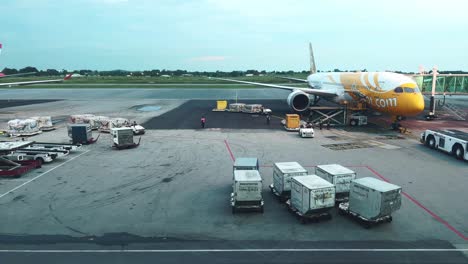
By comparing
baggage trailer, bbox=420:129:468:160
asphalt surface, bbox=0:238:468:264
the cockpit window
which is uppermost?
the cockpit window

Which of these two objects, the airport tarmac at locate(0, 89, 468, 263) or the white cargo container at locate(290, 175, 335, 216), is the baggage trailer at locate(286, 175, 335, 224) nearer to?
the white cargo container at locate(290, 175, 335, 216)

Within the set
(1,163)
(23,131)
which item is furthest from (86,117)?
(1,163)

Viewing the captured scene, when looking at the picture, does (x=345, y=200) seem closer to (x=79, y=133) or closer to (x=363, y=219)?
(x=363, y=219)

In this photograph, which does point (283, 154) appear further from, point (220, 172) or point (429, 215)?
point (429, 215)

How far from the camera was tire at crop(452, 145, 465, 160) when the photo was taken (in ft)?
73.4

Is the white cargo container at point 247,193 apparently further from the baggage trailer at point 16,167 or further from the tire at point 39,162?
the tire at point 39,162

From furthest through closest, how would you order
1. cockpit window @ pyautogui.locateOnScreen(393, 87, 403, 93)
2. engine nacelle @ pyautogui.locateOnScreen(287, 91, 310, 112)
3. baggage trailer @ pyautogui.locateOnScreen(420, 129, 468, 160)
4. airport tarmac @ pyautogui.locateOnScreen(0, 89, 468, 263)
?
engine nacelle @ pyautogui.locateOnScreen(287, 91, 310, 112), cockpit window @ pyautogui.locateOnScreen(393, 87, 403, 93), baggage trailer @ pyautogui.locateOnScreen(420, 129, 468, 160), airport tarmac @ pyautogui.locateOnScreen(0, 89, 468, 263)

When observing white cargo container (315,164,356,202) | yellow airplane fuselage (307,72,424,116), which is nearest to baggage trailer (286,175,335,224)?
white cargo container (315,164,356,202)

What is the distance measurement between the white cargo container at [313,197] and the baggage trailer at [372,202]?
1.06 meters

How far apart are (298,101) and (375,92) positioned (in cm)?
957

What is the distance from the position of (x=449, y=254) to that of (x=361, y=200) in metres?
3.41

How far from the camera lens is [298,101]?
40688mm

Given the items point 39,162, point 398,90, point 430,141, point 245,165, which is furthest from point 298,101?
point 39,162

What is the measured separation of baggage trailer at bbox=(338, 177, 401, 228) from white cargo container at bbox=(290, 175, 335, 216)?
41.9 inches
